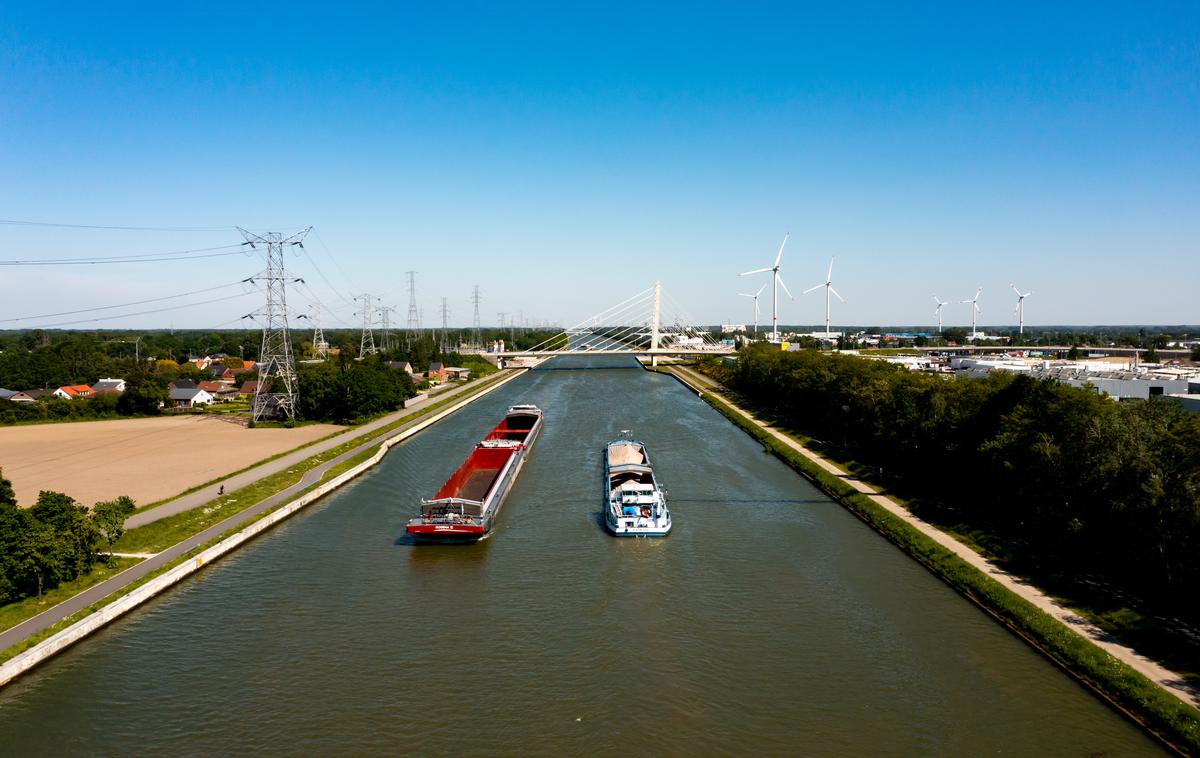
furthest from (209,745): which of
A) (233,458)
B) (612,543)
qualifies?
(233,458)

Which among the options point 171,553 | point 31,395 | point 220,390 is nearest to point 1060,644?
point 171,553

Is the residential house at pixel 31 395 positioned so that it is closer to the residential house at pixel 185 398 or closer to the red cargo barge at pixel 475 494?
the residential house at pixel 185 398

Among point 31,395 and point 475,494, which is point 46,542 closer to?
point 475,494

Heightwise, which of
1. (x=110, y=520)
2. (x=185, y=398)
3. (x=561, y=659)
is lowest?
(x=561, y=659)

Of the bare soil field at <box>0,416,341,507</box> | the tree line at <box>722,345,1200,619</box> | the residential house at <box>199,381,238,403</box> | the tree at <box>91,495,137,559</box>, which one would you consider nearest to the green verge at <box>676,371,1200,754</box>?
the tree line at <box>722,345,1200,619</box>

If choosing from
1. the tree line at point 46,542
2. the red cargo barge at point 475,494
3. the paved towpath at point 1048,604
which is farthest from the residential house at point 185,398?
the paved towpath at point 1048,604

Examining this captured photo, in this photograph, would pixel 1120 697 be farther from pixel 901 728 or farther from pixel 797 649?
pixel 797 649
